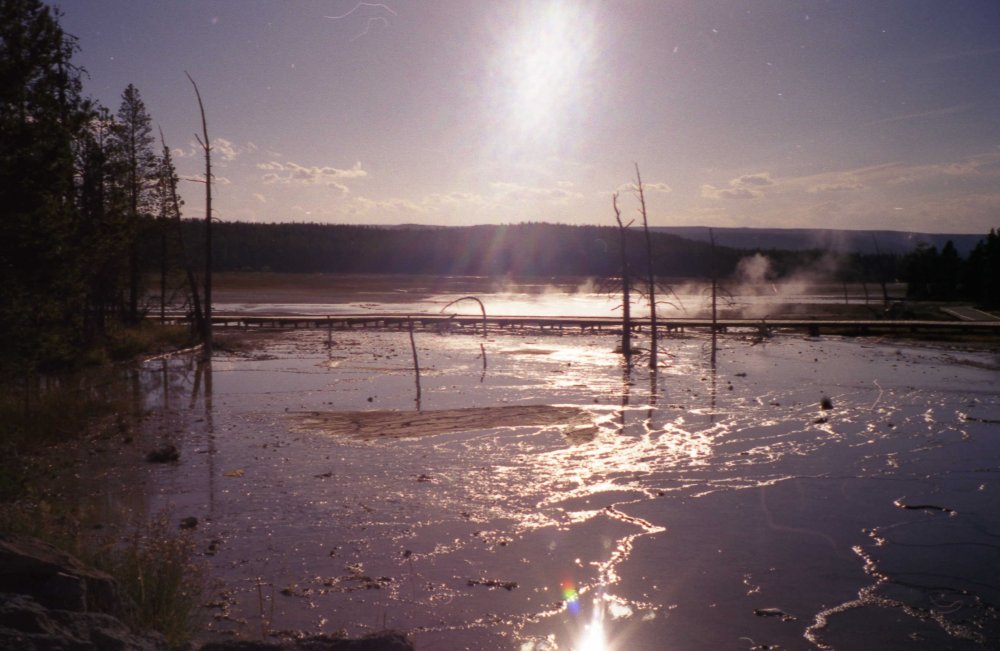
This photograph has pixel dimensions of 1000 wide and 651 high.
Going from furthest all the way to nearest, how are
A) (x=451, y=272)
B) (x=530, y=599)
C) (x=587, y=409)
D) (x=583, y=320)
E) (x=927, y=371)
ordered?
(x=451, y=272)
(x=583, y=320)
(x=927, y=371)
(x=587, y=409)
(x=530, y=599)

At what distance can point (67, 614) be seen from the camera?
4902 millimetres

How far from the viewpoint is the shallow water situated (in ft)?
26.2

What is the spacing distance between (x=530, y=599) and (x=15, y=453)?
896 centimetres

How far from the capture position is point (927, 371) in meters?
27.7

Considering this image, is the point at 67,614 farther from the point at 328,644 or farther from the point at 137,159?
the point at 137,159

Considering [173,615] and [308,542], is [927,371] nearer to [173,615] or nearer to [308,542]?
[308,542]

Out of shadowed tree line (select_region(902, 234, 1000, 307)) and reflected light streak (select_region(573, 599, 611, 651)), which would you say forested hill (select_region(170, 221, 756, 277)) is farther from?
reflected light streak (select_region(573, 599, 611, 651))

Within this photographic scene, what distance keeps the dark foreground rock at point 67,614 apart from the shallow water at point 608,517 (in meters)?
1.66

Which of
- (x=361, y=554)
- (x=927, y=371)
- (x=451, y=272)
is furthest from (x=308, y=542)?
(x=451, y=272)

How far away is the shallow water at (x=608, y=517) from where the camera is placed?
314 inches

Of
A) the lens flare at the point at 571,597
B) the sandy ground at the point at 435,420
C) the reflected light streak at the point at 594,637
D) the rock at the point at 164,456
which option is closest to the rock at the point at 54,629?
the reflected light streak at the point at 594,637

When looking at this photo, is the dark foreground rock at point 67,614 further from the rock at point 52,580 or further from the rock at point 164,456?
the rock at point 164,456

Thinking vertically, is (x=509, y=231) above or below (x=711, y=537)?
above

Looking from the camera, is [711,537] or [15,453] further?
[15,453]
